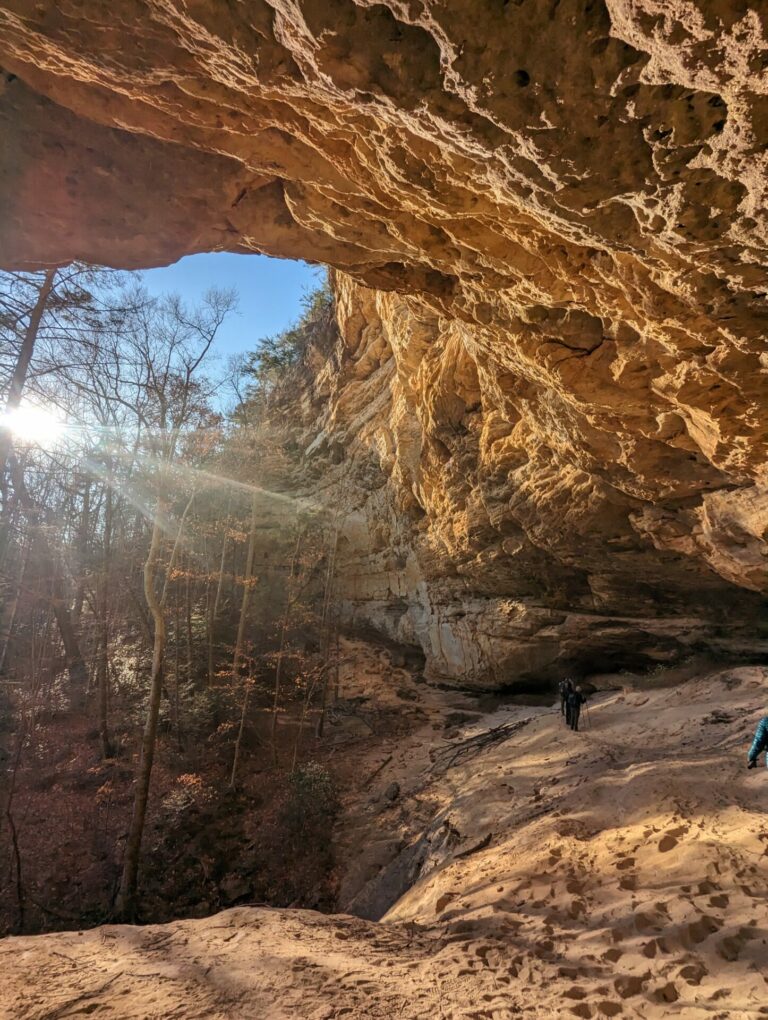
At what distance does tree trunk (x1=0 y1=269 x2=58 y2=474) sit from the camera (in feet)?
23.8

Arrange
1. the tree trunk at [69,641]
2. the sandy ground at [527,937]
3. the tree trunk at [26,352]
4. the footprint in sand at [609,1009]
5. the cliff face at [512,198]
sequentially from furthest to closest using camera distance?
1. the tree trunk at [69,641]
2. the tree trunk at [26,352]
3. the sandy ground at [527,937]
4. the footprint in sand at [609,1009]
5. the cliff face at [512,198]

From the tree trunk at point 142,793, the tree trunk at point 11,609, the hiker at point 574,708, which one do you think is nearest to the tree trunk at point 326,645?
the tree trunk at point 142,793

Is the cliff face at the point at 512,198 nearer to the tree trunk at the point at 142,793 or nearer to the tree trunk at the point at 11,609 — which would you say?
the tree trunk at the point at 142,793

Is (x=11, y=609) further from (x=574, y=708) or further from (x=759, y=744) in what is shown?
(x=759, y=744)

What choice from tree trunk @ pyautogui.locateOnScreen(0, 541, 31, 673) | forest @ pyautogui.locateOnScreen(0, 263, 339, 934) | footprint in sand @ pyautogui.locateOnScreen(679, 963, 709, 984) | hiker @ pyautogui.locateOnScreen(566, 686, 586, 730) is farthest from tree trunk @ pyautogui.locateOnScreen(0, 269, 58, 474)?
hiker @ pyautogui.locateOnScreen(566, 686, 586, 730)

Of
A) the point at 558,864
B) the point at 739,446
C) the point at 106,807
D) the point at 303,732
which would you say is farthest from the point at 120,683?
the point at 739,446

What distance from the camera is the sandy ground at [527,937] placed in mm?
3240

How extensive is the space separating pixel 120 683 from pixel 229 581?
5796mm

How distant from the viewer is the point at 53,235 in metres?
5.95

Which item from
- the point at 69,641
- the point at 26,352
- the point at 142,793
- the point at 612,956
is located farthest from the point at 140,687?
the point at 612,956

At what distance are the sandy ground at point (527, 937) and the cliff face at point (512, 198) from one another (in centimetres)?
455

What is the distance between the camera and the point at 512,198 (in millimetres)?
3584

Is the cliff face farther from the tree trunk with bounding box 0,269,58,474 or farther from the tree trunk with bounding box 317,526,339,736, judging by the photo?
the tree trunk with bounding box 317,526,339,736

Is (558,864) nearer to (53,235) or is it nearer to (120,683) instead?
(53,235)
